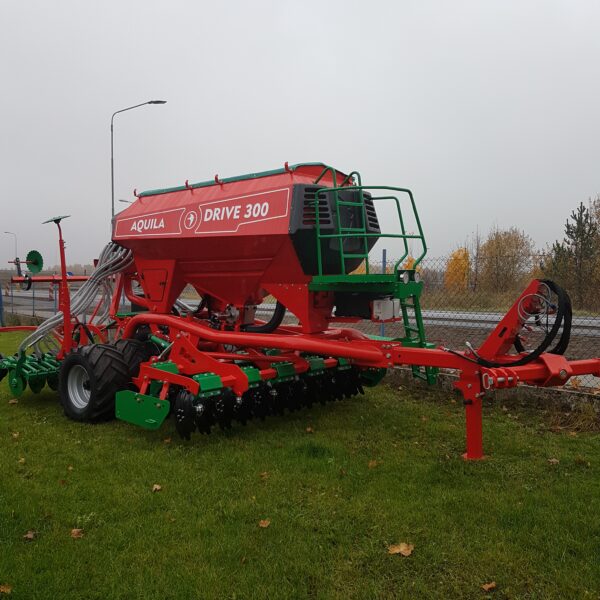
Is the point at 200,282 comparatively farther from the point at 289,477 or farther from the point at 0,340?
the point at 0,340

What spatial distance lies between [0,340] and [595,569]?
1462cm

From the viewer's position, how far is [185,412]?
16.6ft

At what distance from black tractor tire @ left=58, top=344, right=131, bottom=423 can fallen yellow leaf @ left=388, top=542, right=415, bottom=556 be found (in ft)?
12.3

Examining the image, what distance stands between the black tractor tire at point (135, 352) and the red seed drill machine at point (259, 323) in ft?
0.06

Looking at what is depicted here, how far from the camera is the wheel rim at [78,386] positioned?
6.32 meters

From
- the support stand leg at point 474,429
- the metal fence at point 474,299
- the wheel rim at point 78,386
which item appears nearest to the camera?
the support stand leg at point 474,429

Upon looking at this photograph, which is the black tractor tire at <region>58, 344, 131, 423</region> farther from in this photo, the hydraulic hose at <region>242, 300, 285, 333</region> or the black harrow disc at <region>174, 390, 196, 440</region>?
the hydraulic hose at <region>242, 300, 285, 333</region>

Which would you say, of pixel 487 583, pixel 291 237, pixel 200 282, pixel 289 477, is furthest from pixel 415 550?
A: pixel 200 282

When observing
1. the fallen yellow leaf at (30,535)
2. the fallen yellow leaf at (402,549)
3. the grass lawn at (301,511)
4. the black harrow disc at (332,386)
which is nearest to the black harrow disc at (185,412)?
A: the grass lawn at (301,511)

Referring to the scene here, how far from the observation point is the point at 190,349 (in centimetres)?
562

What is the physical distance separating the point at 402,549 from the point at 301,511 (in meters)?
0.84

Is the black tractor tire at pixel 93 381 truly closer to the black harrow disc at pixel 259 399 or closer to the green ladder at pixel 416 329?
the black harrow disc at pixel 259 399

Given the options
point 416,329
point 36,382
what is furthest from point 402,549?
point 36,382

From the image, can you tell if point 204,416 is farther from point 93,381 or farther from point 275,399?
point 93,381
